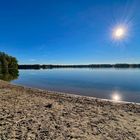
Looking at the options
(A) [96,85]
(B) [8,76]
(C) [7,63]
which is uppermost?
(C) [7,63]

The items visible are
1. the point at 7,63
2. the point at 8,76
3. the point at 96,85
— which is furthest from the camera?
the point at 7,63

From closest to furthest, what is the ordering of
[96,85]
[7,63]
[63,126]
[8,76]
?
[63,126], [96,85], [8,76], [7,63]

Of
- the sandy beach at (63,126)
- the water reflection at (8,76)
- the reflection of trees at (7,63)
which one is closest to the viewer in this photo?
the sandy beach at (63,126)

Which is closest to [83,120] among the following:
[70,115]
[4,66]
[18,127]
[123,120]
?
[70,115]

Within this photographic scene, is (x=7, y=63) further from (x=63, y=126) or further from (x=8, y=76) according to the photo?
(x=63, y=126)

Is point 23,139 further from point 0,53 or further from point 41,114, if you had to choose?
point 0,53

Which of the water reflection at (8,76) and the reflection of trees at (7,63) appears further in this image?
the reflection of trees at (7,63)

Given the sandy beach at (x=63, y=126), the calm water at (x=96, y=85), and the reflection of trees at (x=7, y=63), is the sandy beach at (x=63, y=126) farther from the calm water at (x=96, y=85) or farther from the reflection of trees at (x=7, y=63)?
the reflection of trees at (x=7, y=63)

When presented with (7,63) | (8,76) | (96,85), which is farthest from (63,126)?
(7,63)

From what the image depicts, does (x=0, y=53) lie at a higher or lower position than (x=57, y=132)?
higher

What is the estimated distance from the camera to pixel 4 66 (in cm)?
10688

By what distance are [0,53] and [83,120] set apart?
344ft

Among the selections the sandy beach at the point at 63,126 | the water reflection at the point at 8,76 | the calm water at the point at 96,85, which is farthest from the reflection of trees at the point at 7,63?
the sandy beach at the point at 63,126

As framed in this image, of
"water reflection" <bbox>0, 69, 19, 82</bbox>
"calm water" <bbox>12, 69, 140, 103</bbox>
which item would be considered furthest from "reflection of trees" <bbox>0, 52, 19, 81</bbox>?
"calm water" <bbox>12, 69, 140, 103</bbox>
